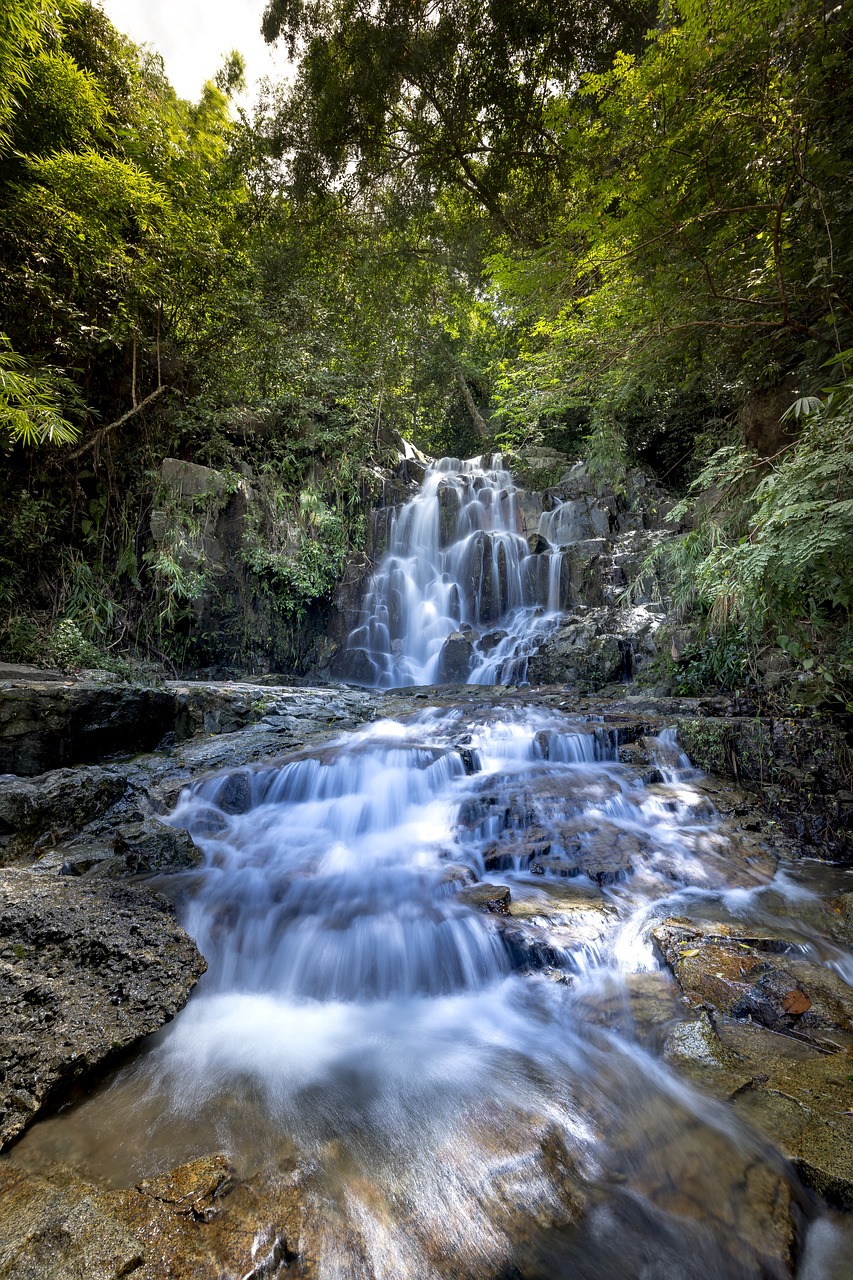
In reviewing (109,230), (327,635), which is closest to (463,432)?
(327,635)

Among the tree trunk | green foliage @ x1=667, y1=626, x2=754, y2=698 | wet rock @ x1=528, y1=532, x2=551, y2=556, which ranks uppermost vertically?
the tree trunk

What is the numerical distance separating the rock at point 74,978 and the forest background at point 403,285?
4439 mm

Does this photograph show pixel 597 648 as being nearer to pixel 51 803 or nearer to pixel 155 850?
pixel 155 850

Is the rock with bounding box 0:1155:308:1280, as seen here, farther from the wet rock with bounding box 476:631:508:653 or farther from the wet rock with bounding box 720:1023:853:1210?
the wet rock with bounding box 476:631:508:653

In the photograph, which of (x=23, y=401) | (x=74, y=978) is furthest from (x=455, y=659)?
(x=74, y=978)

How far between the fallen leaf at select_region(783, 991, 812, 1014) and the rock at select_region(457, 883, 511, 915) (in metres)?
1.50

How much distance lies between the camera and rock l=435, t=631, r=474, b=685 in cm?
1021

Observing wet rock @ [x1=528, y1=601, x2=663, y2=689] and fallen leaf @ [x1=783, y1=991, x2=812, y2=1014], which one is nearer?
fallen leaf @ [x1=783, y1=991, x2=812, y2=1014]

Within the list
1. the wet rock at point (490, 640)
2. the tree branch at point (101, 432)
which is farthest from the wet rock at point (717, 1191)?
the tree branch at point (101, 432)

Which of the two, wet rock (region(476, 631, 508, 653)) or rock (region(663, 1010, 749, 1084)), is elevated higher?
wet rock (region(476, 631, 508, 653))

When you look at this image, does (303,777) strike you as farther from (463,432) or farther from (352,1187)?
(463,432)

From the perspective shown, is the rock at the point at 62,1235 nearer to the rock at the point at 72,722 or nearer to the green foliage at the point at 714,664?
the rock at the point at 72,722

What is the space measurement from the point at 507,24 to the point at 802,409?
7599mm

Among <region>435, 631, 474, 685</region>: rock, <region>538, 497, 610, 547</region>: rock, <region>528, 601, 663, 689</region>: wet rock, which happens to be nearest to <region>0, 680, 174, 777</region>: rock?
<region>435, 631, 474, 685</region>: rock
